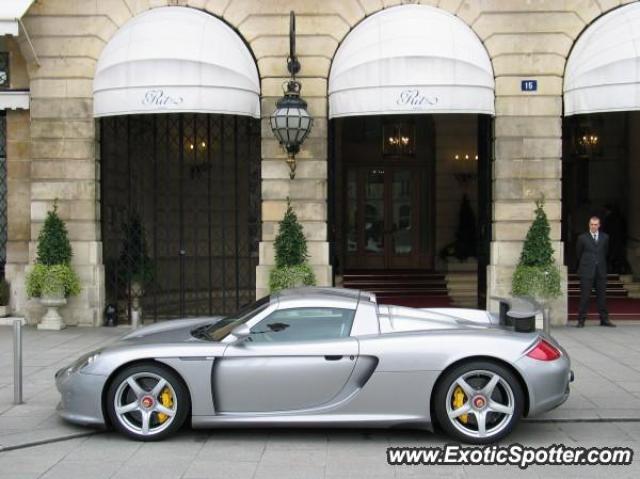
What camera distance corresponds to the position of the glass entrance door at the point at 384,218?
19.6m

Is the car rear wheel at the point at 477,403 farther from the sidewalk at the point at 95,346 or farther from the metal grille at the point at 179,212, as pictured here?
the metal grille at the point at 179,212

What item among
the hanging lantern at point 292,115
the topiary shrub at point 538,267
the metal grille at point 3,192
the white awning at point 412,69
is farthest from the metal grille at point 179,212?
the topiary shrub at point 538,267

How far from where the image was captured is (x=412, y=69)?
12.3m

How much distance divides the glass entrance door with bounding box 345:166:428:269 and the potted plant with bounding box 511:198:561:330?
6.59 m

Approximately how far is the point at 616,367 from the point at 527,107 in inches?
203

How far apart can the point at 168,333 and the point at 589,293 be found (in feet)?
27.2

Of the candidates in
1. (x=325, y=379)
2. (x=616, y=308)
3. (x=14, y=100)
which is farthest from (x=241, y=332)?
(x=616, y=308)

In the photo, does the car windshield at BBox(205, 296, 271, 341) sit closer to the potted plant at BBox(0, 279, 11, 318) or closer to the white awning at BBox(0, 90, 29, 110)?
the potted plant at BBox(0, 279, 11, 318)

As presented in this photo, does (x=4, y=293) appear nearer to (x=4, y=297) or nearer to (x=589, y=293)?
(x=4, y=297)

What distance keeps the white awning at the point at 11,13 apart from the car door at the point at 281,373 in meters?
8.37

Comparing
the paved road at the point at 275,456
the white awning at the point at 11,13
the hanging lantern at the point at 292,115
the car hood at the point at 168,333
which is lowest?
the paved road at the point at 275,456

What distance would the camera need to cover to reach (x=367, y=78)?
12.5m

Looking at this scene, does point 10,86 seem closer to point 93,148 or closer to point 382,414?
point 93,148

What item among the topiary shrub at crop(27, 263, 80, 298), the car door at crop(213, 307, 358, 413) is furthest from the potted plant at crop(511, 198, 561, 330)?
the topiary shrub at crop(27, 263, 80, 298)
